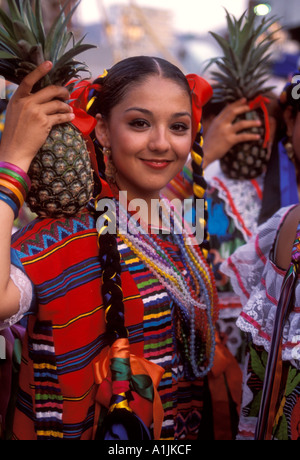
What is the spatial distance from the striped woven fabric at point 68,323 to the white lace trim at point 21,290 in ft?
0.09

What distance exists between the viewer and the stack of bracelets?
1008 millimetres

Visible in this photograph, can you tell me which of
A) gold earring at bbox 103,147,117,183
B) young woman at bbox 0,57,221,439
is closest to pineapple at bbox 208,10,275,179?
young woman at bbox 0,57,221,439

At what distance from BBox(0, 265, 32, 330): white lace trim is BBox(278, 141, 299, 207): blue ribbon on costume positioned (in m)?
1.41

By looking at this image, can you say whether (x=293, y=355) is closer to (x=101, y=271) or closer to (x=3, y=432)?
(x=101, y=271)

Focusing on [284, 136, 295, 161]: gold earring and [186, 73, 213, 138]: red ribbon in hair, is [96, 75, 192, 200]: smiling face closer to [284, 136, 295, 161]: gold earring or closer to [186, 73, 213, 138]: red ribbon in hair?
[186, 73, 213, 138]: red ribbon in hair

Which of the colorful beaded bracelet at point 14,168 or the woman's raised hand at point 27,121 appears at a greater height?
the woman's raised hand at point 27,121

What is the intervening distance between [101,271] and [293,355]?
0.65 m

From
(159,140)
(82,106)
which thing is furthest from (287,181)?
(82,106)

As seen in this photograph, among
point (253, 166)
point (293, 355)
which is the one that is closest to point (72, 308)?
point (293, 355)

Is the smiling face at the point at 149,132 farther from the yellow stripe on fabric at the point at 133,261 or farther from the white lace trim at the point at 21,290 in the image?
the white lace trim at the point at 21,290

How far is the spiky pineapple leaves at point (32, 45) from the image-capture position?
41.7 inches

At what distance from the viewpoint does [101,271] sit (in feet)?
4.11

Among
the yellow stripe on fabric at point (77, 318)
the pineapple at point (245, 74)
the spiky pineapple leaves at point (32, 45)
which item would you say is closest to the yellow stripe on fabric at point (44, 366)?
the yellow stripe on fabric at point (77, 318)
